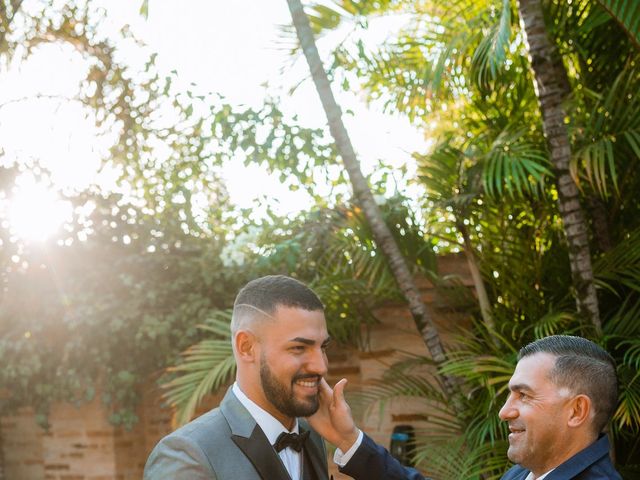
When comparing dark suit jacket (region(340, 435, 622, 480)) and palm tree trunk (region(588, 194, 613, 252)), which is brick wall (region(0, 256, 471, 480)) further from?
dark suit jacket (region(340, 435, 622, 480))

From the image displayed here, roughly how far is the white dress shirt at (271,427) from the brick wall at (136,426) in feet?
9.55

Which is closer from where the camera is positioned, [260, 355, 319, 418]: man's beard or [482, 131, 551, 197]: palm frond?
[260, 355, 319, 418]: man's beard

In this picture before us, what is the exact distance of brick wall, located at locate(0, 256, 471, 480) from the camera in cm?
621

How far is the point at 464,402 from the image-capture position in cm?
519

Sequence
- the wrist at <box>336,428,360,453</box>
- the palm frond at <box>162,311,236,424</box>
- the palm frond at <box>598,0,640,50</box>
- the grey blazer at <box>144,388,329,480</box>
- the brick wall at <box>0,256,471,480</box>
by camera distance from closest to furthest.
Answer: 1. the grey blazer at <box>144,388,329,480</box>
2. the wrist at <box>336,428,360,453</box>
3. the palm frond at <box>598,0,640,50</box>
4. the palm frond at <box>162,311,236,424</box>
5. the brick wall at <box>0,256,471,480</box>

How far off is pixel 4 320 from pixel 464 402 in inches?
163

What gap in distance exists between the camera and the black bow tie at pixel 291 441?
246 centimetres

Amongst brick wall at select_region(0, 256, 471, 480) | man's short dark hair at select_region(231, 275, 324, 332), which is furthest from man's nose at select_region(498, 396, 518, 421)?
brick wall at select_region(0, 256, 471, 480)

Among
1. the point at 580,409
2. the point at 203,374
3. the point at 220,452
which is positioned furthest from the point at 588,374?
the point at 203,374

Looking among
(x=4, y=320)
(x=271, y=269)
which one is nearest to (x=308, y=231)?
(x=271, y=269)

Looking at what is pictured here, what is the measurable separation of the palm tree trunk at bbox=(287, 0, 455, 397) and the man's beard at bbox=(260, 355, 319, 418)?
2864mm

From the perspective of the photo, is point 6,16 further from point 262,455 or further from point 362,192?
point 262,455

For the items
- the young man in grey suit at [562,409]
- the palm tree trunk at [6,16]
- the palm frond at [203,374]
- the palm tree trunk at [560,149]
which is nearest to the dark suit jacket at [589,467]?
the young man in grey suit at [562,409]

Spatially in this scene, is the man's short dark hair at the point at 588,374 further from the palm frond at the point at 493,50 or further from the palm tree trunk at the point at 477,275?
the palm tree trunk at the point at 477,275
